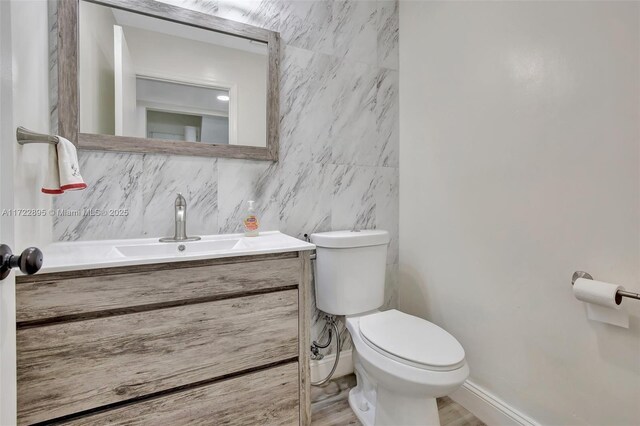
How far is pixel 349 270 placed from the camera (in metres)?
1.43

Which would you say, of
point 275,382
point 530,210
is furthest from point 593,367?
point 275,382

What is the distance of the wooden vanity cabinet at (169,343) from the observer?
0.81m

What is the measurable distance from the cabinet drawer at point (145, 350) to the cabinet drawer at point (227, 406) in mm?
41

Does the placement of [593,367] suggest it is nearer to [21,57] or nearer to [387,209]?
[387,209]

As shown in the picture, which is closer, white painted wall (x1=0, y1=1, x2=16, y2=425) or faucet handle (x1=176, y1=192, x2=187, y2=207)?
white painted wall (x1=0, y1=1, x2=16, y2=425)

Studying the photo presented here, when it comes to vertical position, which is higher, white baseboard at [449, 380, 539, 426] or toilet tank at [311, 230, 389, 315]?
toilet tank at [311, 230, 389, 315]

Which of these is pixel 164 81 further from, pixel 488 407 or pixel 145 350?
pixel 488 407

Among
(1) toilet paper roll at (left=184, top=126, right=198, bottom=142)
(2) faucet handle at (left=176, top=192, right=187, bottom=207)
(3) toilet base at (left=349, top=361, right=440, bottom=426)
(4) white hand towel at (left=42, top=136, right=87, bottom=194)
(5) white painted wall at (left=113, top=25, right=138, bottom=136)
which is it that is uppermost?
(5) white painted wall at (left=113, top=25, right=138, bottom=136)

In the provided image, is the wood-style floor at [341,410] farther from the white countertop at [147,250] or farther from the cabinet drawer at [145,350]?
the white countertop at [147,250]

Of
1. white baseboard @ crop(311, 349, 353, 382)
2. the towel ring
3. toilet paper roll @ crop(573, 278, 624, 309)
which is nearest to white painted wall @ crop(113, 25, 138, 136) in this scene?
the towel ring

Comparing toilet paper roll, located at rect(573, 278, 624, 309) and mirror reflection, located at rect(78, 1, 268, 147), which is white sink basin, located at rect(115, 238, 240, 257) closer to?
mirror reflection, located at rect(78, 1, 268, 147)

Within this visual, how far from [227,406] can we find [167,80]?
1.38 m

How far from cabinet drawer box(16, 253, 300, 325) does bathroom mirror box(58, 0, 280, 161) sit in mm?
626

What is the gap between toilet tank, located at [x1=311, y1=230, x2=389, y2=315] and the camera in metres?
1.43
